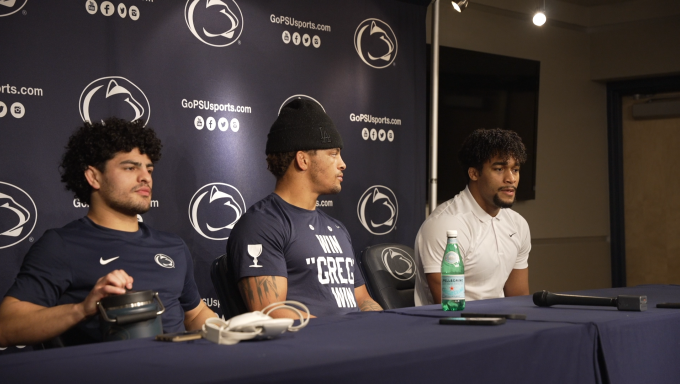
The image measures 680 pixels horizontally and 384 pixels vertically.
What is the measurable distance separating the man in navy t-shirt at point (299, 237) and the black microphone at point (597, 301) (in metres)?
0.77

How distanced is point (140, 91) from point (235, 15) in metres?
0.66

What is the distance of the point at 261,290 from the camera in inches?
87.7

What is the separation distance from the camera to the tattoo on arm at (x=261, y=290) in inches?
87.4

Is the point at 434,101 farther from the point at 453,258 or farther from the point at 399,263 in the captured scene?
the point at 453,258

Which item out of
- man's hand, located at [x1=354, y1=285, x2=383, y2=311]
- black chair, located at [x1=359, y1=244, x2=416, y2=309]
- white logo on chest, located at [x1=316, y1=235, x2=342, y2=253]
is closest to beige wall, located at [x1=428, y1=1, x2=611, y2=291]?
black chair, located at [x1=359, y1=244, x2=416, y2=309]

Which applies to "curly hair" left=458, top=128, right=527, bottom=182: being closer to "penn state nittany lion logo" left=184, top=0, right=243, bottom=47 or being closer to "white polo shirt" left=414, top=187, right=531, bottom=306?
"white polo shirt" left=414, top=187, right=531, bottom=306

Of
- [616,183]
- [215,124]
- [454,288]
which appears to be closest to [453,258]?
[454,288]

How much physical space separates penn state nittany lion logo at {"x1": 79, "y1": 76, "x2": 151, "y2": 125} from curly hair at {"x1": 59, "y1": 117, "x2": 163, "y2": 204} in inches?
19.5

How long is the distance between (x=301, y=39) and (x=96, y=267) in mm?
1940

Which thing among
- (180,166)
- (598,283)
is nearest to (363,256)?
(180,166)

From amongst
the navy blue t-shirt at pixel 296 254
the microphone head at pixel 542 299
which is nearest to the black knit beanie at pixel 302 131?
the navy blue t-shirt at pixel 296 254

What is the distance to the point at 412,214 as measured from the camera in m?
4.01

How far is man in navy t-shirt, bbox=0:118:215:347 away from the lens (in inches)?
73.1

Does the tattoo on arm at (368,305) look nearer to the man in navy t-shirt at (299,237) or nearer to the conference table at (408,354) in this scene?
the man in navy t-shirt at (299,237)
